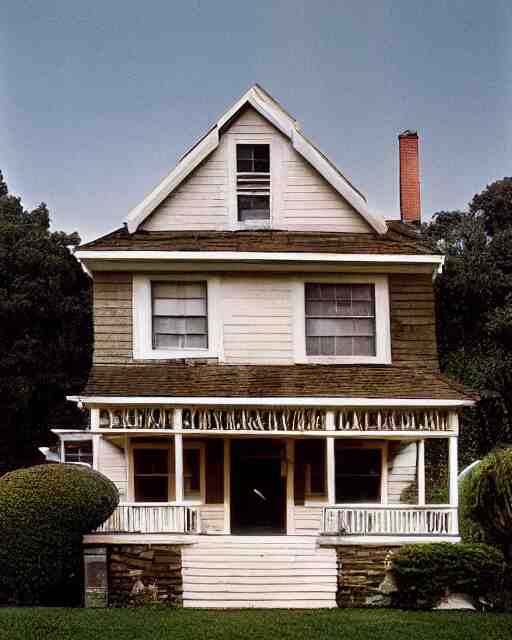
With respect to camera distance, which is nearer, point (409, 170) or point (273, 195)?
point (273, 195)

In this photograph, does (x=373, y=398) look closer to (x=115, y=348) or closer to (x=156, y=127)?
(x=115, y=348)

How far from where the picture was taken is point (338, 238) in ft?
64.8

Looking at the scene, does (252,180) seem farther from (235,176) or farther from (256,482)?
(256,482)

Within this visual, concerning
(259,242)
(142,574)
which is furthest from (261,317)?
(142,574)

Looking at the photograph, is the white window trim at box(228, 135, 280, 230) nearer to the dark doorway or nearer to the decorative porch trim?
the decorative porch trim

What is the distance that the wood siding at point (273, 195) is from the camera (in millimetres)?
19812

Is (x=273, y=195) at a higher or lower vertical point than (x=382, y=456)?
higher

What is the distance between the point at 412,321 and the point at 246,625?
26.4ft

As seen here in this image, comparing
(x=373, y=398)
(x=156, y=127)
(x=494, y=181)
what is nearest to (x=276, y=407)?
(x=373, y=398)

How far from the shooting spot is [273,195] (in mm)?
19969

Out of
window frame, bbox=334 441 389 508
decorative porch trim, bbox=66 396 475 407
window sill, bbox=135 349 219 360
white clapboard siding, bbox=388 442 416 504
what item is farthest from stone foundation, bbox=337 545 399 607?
window sill, bbox=135 349 219 360

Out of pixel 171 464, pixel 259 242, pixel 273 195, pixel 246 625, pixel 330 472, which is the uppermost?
pixel 273 195

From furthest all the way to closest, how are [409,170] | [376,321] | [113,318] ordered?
[409,170], [376,321], [113,318]

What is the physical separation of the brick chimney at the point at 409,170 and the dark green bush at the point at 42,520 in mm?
11374
